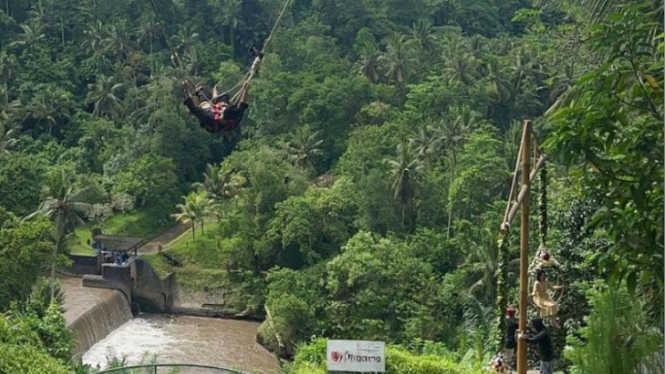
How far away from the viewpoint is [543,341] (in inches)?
349

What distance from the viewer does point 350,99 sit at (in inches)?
1750

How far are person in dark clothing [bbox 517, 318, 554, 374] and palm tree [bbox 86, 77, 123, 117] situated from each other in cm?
4204

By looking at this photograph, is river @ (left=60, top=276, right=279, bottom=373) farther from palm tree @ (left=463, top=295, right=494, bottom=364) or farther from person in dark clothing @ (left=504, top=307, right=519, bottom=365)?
person in dark clothing @ (left=504, top=307, right=519, bottom=365)

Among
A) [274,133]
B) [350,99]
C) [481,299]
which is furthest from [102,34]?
[481,299]

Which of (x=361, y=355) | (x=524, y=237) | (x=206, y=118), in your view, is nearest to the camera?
(x=524, y=237)

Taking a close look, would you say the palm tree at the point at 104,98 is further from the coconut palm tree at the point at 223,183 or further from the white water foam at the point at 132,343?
the white water foam at the point at 132,343

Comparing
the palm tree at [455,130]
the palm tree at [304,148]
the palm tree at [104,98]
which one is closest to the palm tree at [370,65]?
the palm tree at [304,148]

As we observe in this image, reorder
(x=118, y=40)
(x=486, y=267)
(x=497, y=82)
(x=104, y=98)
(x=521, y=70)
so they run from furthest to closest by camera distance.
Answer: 1. (x=118, y=40)
2. (x=104, y=98)
3. (x=521, y=70)
4. (x=497, y=82)
5. (x=486, y=267)

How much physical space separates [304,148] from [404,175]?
9600mm

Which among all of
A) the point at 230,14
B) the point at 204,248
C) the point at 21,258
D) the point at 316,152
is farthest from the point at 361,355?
the point at 230,14

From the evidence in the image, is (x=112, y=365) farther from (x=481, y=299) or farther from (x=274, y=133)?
(x=274, y=133)

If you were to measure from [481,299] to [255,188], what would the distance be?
12.1 m

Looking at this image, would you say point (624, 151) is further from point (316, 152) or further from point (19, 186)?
point (316, 152)

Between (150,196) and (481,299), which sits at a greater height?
(150,196)
